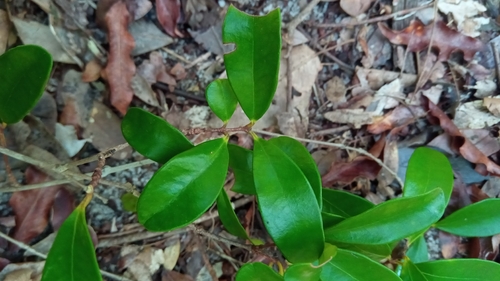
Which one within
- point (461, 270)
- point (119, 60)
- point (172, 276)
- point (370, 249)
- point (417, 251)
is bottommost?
point (172, 276)

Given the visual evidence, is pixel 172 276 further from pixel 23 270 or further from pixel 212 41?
pixel 212 41

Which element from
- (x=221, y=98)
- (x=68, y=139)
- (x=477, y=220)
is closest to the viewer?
(x=221, y=98)

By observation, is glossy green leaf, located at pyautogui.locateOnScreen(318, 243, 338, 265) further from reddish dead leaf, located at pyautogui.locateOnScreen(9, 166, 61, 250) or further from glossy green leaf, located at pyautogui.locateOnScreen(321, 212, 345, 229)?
reddish dead leaf, located at pyautogui.locateOnScreen(9, 166, 61, 250)

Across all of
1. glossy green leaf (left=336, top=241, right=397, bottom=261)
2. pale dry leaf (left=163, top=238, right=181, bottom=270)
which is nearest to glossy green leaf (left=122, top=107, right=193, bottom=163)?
glossy green leaf (left=336, top=241, right=397, bottom=261)

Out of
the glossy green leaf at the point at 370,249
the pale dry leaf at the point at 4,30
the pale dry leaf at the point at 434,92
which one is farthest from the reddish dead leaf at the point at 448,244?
the pale dry leaf at the point at 4,30

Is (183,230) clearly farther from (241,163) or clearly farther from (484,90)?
(484,90)

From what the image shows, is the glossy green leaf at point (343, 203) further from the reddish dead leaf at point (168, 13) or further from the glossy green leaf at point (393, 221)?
the reddish dead leaf at point (168, 13)

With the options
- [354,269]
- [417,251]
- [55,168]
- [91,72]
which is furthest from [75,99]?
[417,251]
